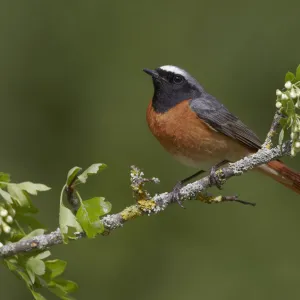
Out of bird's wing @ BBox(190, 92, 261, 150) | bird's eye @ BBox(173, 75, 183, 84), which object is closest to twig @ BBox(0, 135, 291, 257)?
bird's wing @ BBox(190, 92, 261, 150)

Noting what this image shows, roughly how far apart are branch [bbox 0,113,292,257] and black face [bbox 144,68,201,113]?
4.82 ft

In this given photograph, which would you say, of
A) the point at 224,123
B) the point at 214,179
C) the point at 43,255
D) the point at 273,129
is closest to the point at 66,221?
the point at 43,255

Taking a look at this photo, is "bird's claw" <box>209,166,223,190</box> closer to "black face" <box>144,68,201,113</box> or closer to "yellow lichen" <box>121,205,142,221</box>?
"yellow lichen" <box>121,205,142,221</box>

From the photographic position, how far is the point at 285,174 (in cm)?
411

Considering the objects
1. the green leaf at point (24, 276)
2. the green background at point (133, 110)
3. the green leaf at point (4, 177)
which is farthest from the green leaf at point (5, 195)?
the green background at point (133, 110)

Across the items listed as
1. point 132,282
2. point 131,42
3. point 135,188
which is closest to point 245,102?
point 131,42

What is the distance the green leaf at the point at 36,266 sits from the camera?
2531mm

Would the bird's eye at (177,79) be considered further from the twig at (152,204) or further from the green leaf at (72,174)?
the green leaf at (72,174)

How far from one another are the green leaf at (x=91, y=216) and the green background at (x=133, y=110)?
3.87 meters

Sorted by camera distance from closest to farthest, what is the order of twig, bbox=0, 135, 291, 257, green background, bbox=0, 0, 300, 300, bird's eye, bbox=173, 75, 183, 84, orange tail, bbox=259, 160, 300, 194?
twig, bbox=0, 135, 291, 257, orange tail, bbox=259, 160, 300, 194, bird's eye, bbox=173, 75, 183, 84, green background, bbox=0, 0, 300, 300

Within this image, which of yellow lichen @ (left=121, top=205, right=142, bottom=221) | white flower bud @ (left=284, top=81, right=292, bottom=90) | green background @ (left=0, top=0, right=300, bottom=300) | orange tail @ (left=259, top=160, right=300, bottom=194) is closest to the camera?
white flower bud @ (left=284, top=81, right=292, bottom=90)

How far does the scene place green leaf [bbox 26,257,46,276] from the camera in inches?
99.7

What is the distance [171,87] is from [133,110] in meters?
2.88

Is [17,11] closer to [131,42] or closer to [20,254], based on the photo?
[131,42]
